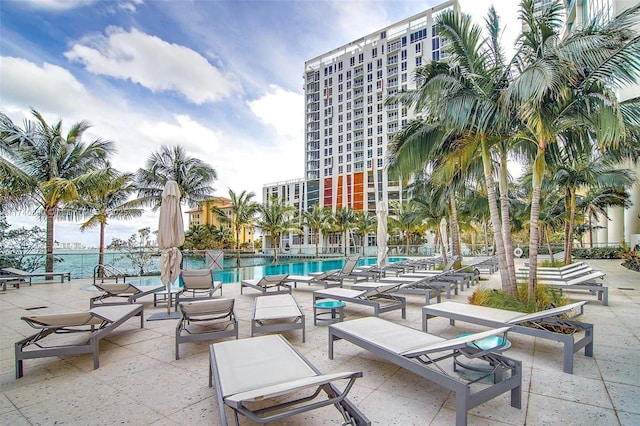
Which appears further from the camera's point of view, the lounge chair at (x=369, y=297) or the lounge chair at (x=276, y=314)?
the lounge chair at (x=369, y=297)

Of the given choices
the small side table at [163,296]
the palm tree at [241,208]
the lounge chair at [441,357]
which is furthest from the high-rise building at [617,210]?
the palm tree at [241,208]

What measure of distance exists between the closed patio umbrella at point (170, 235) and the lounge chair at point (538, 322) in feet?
14.5

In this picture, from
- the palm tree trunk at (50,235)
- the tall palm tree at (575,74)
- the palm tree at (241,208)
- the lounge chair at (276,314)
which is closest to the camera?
the lounge chair at (276,314)

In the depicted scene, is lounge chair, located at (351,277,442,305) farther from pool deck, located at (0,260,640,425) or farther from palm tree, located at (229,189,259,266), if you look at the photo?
palm tree, located at (229,189,259,266)

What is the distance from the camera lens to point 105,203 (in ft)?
46.7

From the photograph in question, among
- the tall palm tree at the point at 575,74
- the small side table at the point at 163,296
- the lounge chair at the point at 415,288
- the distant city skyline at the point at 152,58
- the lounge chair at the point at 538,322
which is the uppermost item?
the distant city skyline at the point at 152,58

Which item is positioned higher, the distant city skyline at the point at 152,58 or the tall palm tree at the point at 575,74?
the distant city skyline at the point at 152,58

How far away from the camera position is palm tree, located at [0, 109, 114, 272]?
10594mm

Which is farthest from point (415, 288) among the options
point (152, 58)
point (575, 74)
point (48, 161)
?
point (48, 161)

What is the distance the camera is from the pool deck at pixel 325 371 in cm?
239

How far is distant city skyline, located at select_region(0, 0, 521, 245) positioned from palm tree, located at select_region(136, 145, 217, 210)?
44cm

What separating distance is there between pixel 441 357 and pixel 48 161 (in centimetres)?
1516

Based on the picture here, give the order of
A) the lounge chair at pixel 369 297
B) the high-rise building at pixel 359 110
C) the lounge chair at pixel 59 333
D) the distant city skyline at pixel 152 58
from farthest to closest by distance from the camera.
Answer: the high-rise building at pixel 359 110 < the distant city skyline at pixel 152 58 < the lounge chair at pixel 369 297 < the lounge chair at pixel 59 333

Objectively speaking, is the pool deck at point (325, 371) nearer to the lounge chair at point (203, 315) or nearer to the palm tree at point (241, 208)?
the lounge chair at point (203, 315)
